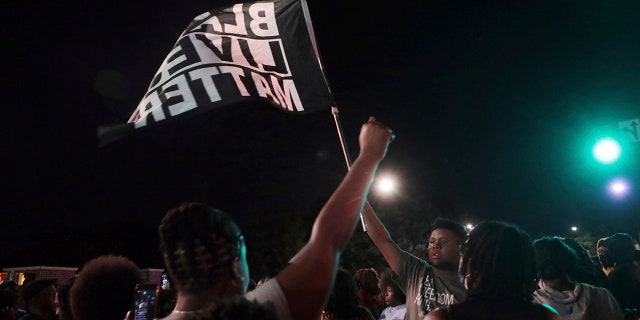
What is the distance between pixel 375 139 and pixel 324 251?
1.98 ft

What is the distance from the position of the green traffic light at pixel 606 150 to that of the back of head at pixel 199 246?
387 inches

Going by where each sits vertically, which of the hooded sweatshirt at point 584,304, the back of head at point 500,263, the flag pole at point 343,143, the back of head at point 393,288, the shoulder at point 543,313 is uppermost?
the flag pole at point 343,143

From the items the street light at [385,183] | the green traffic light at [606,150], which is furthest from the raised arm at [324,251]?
the street light at [385,183]

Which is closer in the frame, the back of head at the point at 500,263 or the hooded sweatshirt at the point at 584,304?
the back of head at the point at 500,263

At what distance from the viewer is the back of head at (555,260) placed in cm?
409

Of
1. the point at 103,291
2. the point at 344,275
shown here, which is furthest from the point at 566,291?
the point at 103,291

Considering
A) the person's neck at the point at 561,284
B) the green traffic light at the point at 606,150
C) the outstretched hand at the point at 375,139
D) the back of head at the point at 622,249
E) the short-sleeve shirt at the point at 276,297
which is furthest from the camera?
the green traffic light at the point at 606,150

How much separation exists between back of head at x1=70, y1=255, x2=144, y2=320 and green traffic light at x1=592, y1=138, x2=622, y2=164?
9.35 meters

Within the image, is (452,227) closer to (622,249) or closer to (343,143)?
(343,143)

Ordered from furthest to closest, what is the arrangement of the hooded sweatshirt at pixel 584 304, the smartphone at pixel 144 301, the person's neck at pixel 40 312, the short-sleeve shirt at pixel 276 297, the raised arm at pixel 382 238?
1. the person's neck at pixel 40 312
2. the raised arm at pixel 382 238
3. the hooded sweatshirt at pixel 584 304
4. the smartphone at pixel 144 301
5. the short-sleeve shirt at pixel 276 297

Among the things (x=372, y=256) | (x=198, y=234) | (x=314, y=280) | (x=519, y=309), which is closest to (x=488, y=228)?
(x=519, y=309)

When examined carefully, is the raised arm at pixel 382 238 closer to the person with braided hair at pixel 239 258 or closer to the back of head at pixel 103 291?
the back of head at pixel 103 291

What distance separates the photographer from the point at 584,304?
12.9 feet

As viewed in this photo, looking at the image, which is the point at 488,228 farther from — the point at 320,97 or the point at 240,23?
the point at 240,23
